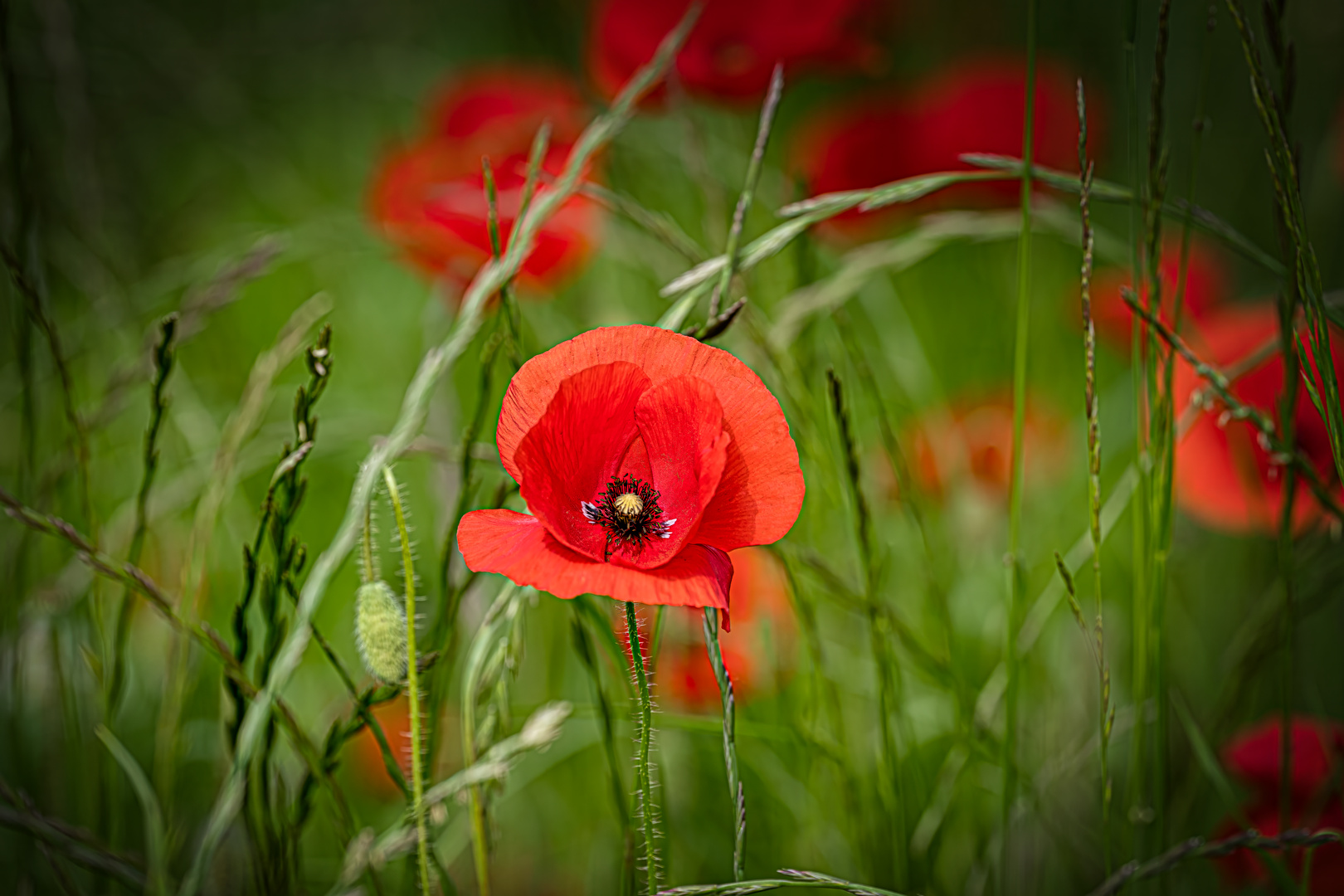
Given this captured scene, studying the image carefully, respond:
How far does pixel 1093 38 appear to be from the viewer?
165 cm

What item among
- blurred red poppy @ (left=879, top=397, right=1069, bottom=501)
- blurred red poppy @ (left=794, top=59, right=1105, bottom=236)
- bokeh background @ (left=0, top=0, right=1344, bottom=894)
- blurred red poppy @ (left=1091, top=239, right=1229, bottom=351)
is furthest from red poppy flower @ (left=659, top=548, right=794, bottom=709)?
blurred red poppy @ (left=1091, top=239, right=1229, bottom=351)

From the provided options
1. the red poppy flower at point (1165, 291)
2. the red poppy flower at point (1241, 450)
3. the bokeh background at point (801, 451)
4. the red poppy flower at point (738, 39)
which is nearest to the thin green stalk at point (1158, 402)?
the bokeh background at point (801, 451)

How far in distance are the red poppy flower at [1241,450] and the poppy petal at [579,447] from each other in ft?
1.81

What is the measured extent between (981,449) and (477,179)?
0.59 meters

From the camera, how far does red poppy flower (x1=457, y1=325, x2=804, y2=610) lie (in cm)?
33

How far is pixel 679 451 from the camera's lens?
38cm

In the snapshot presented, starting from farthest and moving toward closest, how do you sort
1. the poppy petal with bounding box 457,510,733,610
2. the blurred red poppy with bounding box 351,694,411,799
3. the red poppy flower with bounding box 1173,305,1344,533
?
the blurred red poppy with bounding box 351,694,411,799 → the red poppy flower with bounding box 1173,305,1344,533 → the poppy petal with bounding box 457,510,733,610

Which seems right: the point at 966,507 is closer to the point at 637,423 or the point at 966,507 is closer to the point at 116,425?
the point at 637,423

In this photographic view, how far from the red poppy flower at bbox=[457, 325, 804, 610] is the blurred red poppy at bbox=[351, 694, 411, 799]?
21.4 inches

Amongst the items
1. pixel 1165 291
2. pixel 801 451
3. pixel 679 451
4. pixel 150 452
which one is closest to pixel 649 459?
pixel 679 451

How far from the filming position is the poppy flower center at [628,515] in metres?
0.39

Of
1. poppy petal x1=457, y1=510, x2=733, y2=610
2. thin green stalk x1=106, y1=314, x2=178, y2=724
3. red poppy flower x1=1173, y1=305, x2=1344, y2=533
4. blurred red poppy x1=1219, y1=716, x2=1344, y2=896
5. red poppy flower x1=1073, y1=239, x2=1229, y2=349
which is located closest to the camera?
poppy petal x1=457, y1=510, x2=733, y2=610

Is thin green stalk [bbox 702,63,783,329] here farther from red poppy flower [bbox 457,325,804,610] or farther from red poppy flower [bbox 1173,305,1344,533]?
red poppy flower [bbox 1173,305,1344,533]

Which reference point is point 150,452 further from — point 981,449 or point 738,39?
point 981,449
